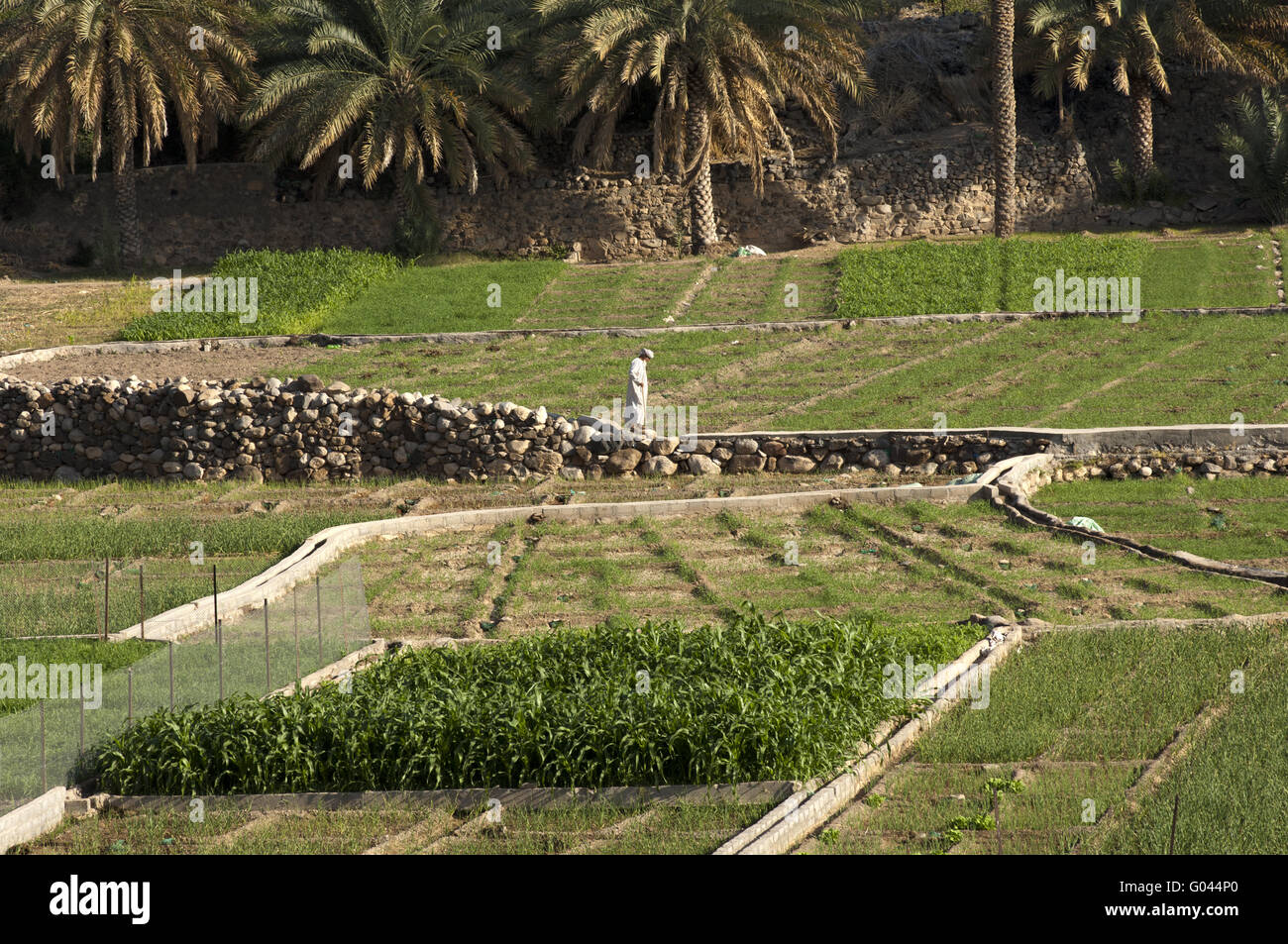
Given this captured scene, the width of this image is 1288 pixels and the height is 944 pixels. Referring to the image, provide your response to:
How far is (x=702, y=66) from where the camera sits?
97.9 ft

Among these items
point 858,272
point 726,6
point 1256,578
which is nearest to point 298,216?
point 726,6

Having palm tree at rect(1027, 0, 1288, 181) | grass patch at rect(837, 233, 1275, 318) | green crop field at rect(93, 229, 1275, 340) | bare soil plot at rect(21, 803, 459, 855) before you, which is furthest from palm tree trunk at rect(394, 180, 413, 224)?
bare soil plot at rect(21, 803, 459, 855)

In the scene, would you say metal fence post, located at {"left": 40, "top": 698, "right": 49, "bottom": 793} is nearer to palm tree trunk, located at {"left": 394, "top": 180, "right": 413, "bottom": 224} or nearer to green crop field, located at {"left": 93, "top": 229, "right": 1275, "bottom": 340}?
green crop field, located at {"left": 93, "top": 229, "right": 1275, "bottom": 340}

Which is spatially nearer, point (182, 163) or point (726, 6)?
point (726, 6)

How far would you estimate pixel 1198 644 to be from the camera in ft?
35.8

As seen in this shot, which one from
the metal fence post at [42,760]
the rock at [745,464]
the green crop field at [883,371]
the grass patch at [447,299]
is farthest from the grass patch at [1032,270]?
the metal fence post at [42,760]

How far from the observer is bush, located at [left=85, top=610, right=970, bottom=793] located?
8875 millimetres

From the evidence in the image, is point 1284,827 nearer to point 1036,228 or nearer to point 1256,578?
point 1256,578

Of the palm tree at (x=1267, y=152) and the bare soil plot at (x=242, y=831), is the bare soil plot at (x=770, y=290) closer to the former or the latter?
the palm tree at (x=1267, y=152)

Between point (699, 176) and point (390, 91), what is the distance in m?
7.29

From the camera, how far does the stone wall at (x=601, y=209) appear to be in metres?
33.3

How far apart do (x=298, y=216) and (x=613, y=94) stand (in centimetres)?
936

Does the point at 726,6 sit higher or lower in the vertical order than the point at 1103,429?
higher

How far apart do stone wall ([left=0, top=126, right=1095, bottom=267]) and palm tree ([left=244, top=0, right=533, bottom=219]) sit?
A: 153cm
